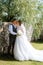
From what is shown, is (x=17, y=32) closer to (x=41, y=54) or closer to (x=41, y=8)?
(x=41, y=54)

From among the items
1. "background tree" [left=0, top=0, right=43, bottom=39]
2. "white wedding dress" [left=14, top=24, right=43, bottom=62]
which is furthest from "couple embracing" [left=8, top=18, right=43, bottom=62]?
"background tree" [left=0, top=0, right=43, bottom=39]

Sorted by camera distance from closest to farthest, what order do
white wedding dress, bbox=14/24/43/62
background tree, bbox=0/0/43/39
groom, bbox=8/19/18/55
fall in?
white wedding dress, bbox=14/24/43/62 < groom, bbox=8/19/18/55 < background tree, bbox=0/0/43/39

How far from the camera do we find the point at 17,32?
23.0 ft

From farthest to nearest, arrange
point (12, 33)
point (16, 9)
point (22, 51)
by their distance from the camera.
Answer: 1. point (16, 9)
2. point (12, 33)
3. point (22, 51)

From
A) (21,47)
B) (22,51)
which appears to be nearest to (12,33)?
(21,47)

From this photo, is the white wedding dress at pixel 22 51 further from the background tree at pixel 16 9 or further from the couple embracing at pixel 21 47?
the background tree at pixel 16 9

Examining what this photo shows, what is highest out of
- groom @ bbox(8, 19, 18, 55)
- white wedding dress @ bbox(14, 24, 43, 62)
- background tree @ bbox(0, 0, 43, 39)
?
background tree @ bbox(0, 0, 43, 39)

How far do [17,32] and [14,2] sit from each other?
2.18 metres

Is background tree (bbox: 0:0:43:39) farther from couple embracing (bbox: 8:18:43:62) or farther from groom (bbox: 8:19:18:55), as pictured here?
couple embracing (bbox: 8:18:43:62)

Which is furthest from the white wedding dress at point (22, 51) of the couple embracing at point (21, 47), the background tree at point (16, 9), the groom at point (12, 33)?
the background tree at point (16, 9)

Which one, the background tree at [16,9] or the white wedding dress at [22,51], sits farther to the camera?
the background tree at [16,9]

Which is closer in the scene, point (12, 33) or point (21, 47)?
point (21, 47)

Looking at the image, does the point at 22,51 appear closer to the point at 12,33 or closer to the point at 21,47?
the point at 21,47

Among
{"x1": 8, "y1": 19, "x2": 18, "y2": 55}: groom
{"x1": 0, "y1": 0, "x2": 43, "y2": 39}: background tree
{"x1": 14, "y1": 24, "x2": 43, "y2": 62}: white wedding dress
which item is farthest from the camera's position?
{"x1": 0, "y1": 0, "x2": 43, "y2": 39}: background tree
